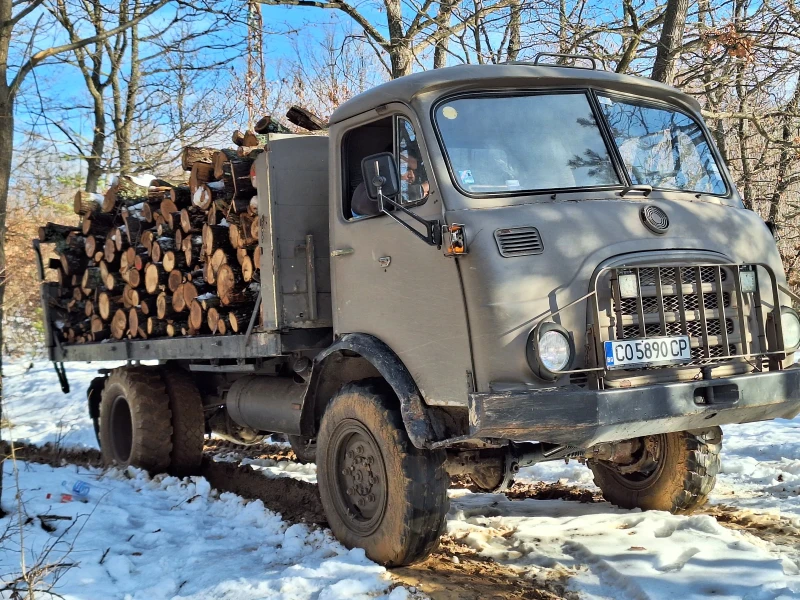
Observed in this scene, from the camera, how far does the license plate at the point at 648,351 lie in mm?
3854

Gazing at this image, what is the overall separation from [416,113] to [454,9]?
7945 millimetres

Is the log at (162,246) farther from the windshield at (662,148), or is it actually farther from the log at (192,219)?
the windshield at (662,148)

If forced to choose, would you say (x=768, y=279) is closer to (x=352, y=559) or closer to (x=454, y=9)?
(x=352, y=559)

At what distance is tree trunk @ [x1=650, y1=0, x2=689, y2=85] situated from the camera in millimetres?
9531

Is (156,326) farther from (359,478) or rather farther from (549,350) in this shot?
(549,350)

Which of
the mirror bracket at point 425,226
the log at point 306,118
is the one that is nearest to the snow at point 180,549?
the mirror bracket at point 425,226

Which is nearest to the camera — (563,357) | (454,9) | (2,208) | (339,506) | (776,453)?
(563,357)

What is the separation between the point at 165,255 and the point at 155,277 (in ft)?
0.92

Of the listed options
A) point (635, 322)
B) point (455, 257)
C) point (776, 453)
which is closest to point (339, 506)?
point (455, 257)

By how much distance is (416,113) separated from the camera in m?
4.51

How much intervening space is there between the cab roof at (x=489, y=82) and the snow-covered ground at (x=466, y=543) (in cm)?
263

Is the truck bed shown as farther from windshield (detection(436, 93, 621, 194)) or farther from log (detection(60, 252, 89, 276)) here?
windshield (detection(436, 93, 621, 194))

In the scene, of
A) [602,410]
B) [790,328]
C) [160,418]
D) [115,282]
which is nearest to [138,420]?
[160,418]

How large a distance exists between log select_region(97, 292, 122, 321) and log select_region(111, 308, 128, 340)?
0.30 feet
